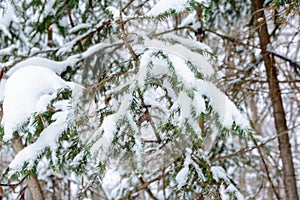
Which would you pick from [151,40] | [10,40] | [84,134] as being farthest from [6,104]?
[10,40]

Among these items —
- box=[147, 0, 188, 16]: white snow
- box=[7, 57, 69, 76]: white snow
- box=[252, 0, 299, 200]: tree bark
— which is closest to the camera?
box=[147, 0, 188, 16]: white snow

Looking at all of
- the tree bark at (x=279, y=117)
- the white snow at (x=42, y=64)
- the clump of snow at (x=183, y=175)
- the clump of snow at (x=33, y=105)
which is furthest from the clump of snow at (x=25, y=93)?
the tree bark at (x=279, y=117)

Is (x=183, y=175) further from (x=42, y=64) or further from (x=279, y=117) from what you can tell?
(x=279, y=117)

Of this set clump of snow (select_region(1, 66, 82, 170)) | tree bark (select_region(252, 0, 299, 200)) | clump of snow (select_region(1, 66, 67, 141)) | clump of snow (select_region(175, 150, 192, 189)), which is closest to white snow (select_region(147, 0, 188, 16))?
clump of snow (select_region(1, 66, 82, 170))

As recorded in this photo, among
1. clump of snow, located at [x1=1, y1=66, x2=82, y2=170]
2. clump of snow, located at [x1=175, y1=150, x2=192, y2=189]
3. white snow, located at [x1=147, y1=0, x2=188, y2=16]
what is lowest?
clump of snow, located at [x1=175, y1=150, x2=192, y2=189]

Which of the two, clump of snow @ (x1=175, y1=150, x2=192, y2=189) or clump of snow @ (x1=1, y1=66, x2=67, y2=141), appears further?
clump of snow @ (x1=175, y1=150, x2=192, y2=189)

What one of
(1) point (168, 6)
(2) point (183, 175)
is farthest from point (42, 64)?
(1) point (168, 6)

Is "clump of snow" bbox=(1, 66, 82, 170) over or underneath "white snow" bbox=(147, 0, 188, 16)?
underneath

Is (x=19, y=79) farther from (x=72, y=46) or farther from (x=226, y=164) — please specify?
(x=226, y=164)

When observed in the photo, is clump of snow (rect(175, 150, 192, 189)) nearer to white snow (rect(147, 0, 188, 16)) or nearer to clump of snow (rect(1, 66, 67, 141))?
clump of snow (rect(1, 66, 67, 141))

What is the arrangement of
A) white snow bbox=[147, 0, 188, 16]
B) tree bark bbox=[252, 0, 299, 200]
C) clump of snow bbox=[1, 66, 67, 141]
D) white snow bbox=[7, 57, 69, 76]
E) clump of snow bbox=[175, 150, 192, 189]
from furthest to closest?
tree bark bbox=[252, 0, 299, 200] → white snow bbox=[7, 57, 69, 76] → clump of snow bbox=[175, 150, 192, 189] → clump of snow bbox=[1, 66, 67, 141] → white snow bbox=[147, 0, 188, 16]

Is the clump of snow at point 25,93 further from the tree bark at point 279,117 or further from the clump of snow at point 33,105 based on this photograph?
the tree bark at point 279,117

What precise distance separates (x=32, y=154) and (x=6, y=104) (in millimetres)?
208

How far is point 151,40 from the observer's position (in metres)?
1.47
